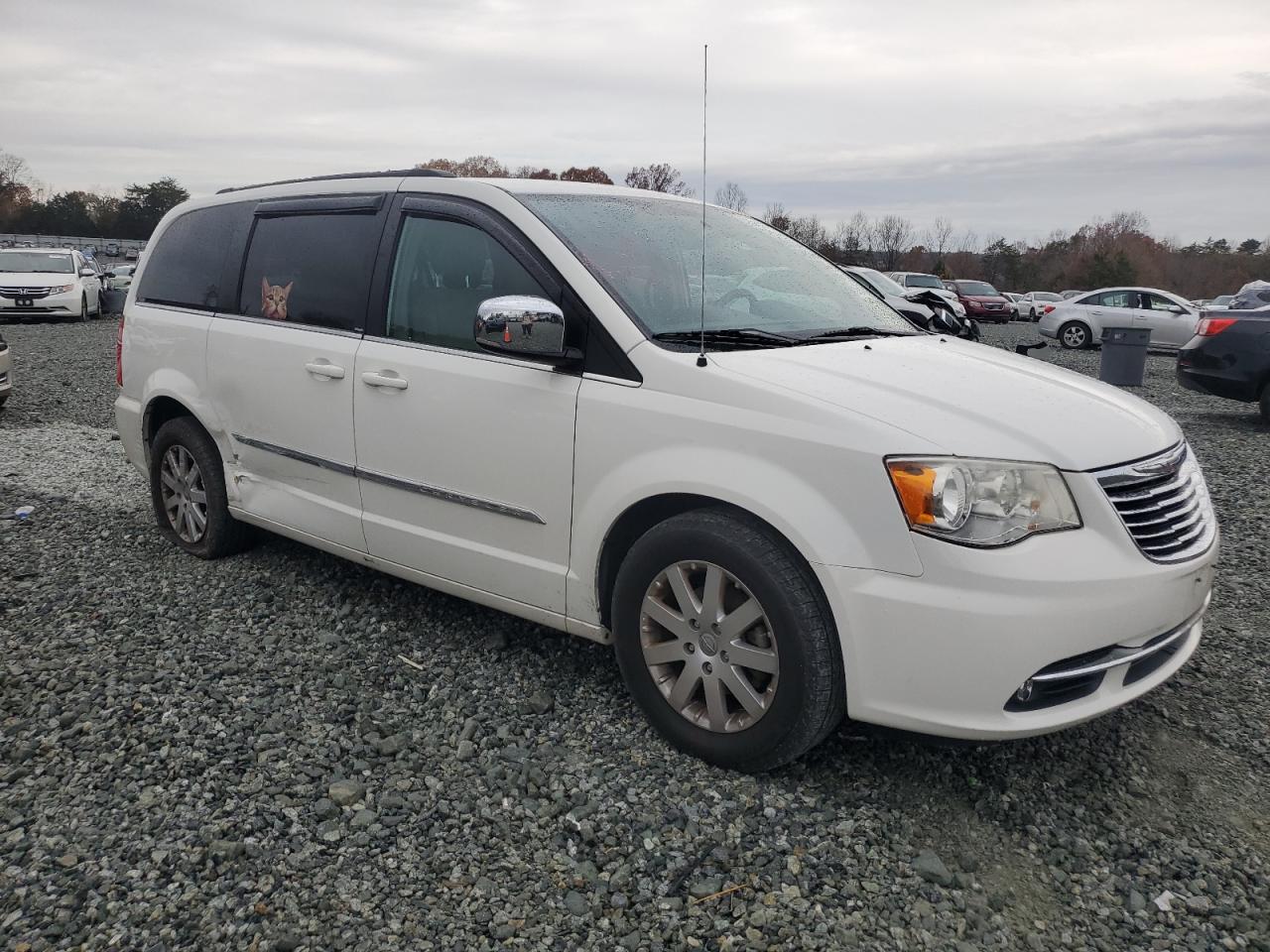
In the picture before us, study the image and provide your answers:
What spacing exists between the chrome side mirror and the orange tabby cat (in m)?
1.51

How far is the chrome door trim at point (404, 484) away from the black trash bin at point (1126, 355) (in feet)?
41.3

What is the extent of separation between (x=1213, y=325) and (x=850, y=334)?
8.15 metres

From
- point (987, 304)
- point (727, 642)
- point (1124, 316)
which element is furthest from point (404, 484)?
point (987, 304)

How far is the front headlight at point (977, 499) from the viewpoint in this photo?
250 centimetres

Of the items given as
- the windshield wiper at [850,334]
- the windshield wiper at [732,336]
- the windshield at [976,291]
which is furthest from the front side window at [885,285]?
the windshield at [976,291]

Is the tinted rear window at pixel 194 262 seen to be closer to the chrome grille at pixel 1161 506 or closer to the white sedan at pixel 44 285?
the chrome grille at pixel 1161 506

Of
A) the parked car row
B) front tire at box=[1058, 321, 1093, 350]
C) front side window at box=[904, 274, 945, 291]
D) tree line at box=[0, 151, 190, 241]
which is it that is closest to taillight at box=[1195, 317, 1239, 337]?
the parked car row

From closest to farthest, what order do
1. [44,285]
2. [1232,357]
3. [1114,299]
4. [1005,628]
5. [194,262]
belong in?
1. [1005,628]
2. [194,262]
3. [1232,357]
4. [44,285]
5. [1114,299]

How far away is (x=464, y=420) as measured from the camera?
3387mm

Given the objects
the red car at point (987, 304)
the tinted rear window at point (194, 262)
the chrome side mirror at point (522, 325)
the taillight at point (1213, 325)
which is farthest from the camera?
the red car at point (987, 304)

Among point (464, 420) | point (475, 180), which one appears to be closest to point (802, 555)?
point (464, 420)

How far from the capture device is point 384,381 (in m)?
3.63

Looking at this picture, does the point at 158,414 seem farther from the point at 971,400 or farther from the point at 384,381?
the point at 971,400

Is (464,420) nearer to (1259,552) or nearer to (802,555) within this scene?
(802,555)
